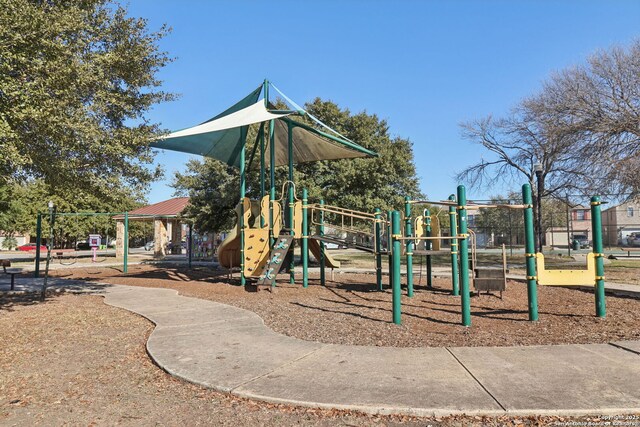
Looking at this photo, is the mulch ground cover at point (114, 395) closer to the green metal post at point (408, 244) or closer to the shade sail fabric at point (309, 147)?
the green metal post at point (408, 244)

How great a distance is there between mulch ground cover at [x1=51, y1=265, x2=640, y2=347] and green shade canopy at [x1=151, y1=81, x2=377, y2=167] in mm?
4483

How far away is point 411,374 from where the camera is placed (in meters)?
4.32

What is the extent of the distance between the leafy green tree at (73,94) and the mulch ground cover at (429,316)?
3957 millimetres

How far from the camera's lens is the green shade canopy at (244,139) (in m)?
12.0

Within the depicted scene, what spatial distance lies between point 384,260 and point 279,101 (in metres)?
10.6

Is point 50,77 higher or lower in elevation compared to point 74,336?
higher

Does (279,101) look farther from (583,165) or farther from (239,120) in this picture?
(583,165)

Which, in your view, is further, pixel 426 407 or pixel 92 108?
pixel 92 108

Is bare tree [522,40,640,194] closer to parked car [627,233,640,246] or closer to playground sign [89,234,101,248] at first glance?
playground sign [89,234,101,248]

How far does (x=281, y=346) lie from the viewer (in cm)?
558

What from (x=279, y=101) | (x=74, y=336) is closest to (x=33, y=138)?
(x=74, y=336)

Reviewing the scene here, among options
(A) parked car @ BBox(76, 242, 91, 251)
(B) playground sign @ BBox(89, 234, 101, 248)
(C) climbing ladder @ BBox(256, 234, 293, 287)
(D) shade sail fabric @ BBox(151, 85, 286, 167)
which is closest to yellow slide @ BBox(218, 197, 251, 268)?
(C) climbing ladder @ BBox(256, 234, 293, 287)

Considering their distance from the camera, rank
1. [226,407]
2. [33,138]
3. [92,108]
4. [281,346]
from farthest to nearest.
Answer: [92,108]
[33,138]
[281,346]
[226,407]

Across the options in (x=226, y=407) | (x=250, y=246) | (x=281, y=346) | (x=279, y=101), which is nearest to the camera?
(x=226, y=407)
